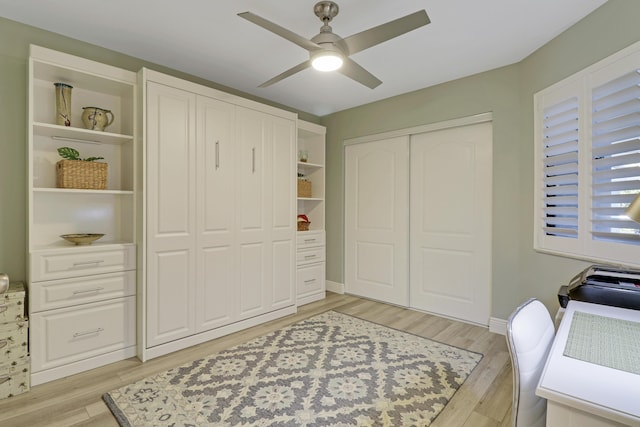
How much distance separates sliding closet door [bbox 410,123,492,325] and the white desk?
2.38m

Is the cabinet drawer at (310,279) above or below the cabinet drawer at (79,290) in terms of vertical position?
below

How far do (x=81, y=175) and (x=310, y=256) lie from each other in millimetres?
2458

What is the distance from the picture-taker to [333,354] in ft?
8.31

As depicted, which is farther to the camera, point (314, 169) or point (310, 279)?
point (314, 169)

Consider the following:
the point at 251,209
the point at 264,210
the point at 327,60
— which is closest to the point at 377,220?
the point at 264,210

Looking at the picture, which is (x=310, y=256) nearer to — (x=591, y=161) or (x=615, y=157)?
(x=591, y=161)

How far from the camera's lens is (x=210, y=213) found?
280cm

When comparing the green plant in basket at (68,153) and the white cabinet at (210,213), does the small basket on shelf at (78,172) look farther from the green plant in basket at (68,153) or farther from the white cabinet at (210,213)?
the white cabinet at (210,213)

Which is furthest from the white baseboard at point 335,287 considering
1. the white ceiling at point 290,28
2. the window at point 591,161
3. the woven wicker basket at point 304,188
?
the white ceiling at point 290,28

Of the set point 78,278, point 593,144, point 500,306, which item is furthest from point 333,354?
point 593,144

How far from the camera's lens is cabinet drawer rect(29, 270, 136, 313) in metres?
2.09

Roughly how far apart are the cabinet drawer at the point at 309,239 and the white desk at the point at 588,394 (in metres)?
3.01

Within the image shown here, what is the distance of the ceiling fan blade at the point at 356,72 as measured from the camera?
208cm

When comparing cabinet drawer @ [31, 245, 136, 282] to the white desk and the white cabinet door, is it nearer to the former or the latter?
the white cabinet door
